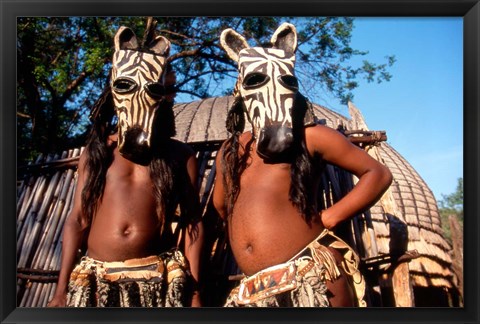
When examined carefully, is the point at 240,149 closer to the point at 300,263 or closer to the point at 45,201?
the point at 300,263

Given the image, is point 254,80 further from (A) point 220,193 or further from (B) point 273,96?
(A) point 220,193

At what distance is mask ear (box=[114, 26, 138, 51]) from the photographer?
464 centimetres

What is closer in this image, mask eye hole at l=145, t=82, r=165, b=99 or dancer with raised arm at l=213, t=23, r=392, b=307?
dancer with raised arm at l=213, t=23, r=392, b=307

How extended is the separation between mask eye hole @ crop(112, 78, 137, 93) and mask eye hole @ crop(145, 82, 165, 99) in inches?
3.0

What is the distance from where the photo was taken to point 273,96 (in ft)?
14.2

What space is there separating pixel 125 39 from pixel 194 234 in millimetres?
1234

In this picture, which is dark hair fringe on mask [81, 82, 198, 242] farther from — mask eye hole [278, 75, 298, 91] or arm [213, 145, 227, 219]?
mask eye hole [278, 75, 298, 91]

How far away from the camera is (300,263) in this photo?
411cm

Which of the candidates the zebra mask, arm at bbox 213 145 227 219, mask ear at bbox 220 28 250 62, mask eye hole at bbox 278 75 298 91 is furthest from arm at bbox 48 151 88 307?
mask eye hole at bbox 278 75 298 91

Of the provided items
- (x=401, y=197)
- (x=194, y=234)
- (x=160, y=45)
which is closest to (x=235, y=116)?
(x=160, y=45)

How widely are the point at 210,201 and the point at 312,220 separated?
98cm

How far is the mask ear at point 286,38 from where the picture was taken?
4516 mm

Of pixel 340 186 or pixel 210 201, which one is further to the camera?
pixel 340 186
